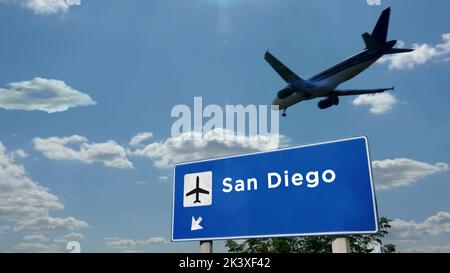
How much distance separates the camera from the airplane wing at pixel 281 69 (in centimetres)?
4906

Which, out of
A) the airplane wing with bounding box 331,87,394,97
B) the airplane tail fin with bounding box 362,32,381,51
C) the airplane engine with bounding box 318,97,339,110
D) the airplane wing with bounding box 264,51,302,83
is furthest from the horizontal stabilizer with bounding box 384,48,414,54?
the airplane wing with bounding box 264,51,302,83

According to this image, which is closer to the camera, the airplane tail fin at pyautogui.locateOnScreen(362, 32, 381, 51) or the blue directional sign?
the blue directional sign

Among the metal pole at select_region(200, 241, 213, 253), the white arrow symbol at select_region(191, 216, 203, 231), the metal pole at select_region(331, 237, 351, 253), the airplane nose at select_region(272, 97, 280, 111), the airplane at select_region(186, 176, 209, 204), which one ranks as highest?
the airplane nose at select_region(272, 97, 280, 111)

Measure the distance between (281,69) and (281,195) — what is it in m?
45.8

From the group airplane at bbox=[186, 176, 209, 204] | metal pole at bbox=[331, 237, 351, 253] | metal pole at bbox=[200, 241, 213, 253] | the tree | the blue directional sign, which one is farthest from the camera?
the tree

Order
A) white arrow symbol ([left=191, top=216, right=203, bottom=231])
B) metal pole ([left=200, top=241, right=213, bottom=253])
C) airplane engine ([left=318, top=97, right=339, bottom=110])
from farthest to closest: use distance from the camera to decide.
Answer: airplane engine ([left=318, top=97, right=339, bottom=110]), white arrow symbol ([left=191, top=216, right=203, bottom=231]), metal pole ([left=200, top=241, right=213, bottom=253])

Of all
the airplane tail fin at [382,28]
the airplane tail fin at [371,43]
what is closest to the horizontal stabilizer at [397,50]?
the airplane tail fin at [371,43]

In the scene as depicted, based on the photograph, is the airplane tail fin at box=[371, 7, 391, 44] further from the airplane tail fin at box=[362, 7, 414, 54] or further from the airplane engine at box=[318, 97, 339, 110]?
the airplane engine at box=[318, 97, 339, 110]

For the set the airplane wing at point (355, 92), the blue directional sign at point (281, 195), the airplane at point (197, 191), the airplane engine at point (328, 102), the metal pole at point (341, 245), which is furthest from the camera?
the airplane engine at point (328, 102)

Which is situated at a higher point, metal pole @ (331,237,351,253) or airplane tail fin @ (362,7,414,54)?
airplane tail fin @ (362,7,414,54)

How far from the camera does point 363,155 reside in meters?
6.18

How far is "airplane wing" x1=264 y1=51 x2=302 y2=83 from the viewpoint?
4906cm

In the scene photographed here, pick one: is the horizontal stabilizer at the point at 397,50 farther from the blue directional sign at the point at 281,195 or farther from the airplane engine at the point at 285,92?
the blue directional sign at the point at 281,195
